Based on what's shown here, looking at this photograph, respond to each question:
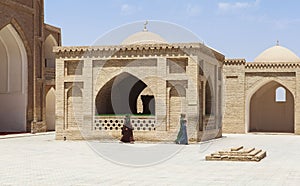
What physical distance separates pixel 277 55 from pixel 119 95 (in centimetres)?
1003

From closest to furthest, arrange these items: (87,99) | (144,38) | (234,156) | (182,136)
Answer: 1. (234,156)
2. (182,136)
3. (87,99)
4. (144,38)

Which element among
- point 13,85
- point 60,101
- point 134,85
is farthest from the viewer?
point 134,85

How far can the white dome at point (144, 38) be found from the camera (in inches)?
877

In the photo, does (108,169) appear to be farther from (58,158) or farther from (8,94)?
(8,94)

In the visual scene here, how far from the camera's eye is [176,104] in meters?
18.0

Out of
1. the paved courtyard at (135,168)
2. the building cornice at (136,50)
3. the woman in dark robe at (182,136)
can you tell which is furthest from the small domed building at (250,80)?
the paved courtyard at (135,168)

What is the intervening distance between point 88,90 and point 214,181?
35.6 ft

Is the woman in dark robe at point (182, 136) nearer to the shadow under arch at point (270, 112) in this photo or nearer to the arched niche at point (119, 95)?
the arched niche at point (119, 95)

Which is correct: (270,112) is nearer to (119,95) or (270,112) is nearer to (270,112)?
(270,112)

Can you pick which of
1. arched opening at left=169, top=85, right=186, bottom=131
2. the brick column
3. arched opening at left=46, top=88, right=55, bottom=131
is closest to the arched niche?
the brick column

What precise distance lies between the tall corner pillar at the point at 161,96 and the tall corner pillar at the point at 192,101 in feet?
2.66

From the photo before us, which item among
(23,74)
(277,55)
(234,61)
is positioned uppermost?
(277,55)

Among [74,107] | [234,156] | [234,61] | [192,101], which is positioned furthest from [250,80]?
[234,156]

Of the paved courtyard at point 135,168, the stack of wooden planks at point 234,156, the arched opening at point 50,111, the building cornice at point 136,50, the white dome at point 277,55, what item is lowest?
the paved courtyard at point 135,168
